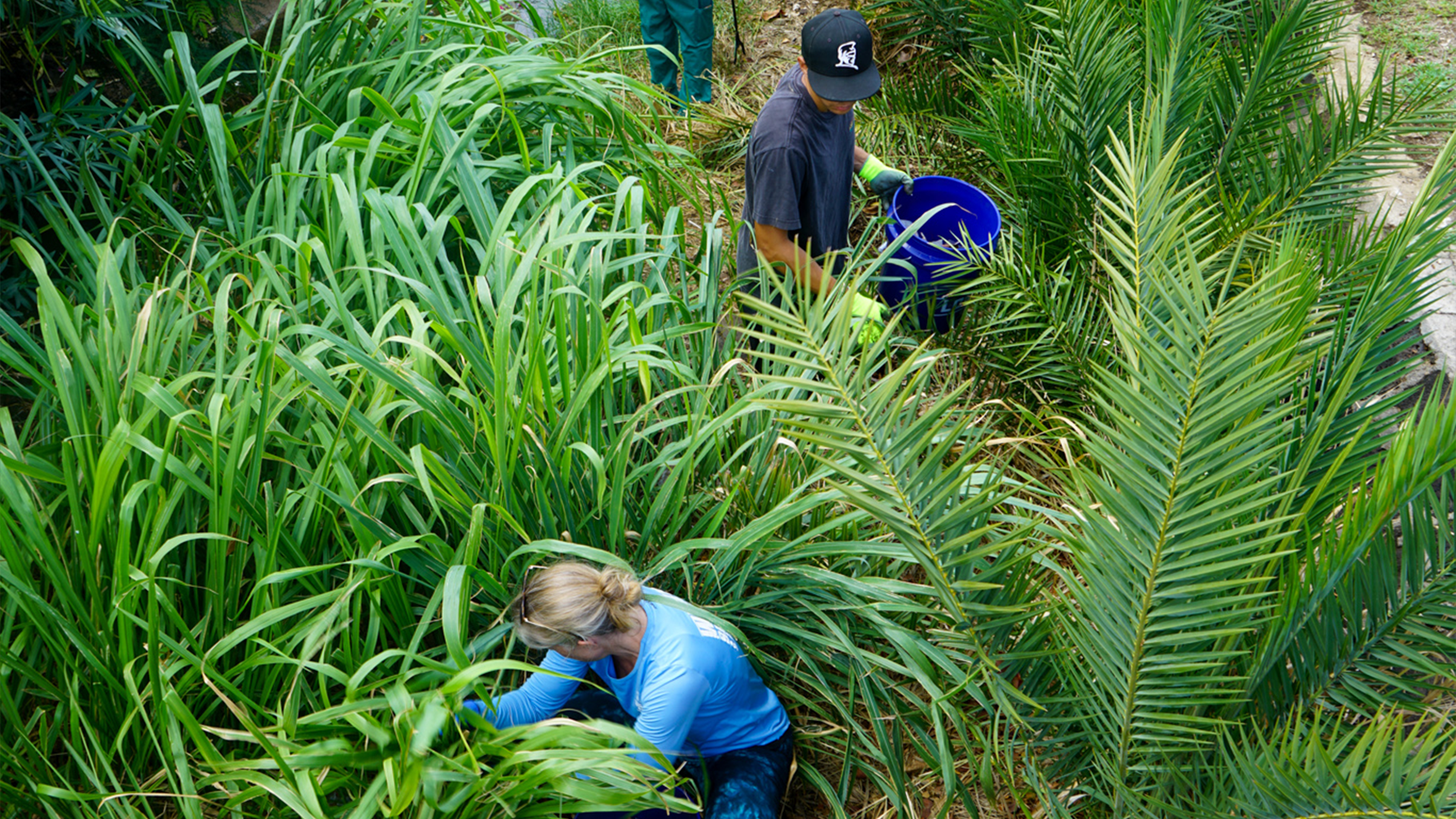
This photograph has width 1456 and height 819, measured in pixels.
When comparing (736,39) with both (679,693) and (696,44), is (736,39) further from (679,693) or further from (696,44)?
(679,693)

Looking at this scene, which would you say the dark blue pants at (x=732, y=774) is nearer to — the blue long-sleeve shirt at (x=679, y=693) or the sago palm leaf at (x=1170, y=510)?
the blue long-sleeve shirt at (x=679, y=693)

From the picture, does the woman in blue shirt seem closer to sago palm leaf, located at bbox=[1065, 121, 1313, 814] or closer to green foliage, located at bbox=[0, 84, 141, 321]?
sago palm leaf, located at bbox=[1065, 121, 1313, 814]

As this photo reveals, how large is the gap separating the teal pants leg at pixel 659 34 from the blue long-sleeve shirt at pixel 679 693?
313cm

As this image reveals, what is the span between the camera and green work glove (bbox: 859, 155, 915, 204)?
334 centimetres

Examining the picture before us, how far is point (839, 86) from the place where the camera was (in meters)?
2.63

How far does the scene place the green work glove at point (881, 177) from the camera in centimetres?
334

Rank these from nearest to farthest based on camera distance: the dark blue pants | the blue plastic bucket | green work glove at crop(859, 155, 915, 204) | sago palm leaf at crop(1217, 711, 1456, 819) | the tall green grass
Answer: sago palm leaf at crop(1217, 711, 1456, 819), the tall green grass, the dark blue pants, the blue plastic bucket, green work glove at crop(859, 155, 915, 204)

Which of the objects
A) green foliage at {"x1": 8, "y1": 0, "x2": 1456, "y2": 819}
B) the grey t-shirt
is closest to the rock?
green foliage at {"x1": 8, "y1": 0, "x2": 1456, "y2": 819}

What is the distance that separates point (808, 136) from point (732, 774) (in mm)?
1684

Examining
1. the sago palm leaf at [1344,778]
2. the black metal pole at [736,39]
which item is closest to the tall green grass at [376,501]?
the sago palm leaf at [1344,778]

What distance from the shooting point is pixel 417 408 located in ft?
6.61

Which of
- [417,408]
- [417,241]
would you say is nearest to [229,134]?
[417,241]

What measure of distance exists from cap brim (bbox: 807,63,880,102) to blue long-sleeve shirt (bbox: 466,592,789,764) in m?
1.46

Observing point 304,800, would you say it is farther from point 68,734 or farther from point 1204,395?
point 1204,395
